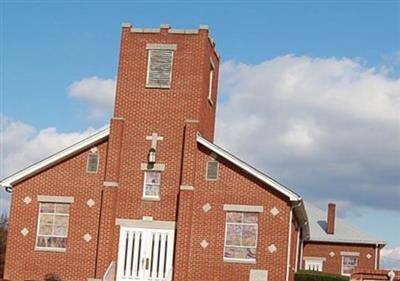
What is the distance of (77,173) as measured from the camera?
3080 cm

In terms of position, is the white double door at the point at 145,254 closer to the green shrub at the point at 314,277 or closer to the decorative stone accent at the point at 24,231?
the decorative stone accent at the point at 24,231

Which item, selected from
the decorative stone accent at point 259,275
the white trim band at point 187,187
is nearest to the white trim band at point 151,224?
the white trim band at point 187,187

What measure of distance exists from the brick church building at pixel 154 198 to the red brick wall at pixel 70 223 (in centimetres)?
4

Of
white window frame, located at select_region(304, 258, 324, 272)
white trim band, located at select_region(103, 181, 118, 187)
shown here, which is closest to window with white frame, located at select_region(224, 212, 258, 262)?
white trim band, located at select_region(103, 181, 118, 187)

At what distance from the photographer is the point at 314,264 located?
47656 mm

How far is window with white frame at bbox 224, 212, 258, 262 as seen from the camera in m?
29.3

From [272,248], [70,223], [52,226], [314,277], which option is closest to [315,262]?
[314,277]

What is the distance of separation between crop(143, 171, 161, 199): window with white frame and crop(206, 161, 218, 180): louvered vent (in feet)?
6.16

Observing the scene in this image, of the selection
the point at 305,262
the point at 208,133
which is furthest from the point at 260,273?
the point at 305,262

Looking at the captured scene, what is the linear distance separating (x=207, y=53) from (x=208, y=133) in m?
3.36

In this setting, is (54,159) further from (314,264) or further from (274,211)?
(314,264)

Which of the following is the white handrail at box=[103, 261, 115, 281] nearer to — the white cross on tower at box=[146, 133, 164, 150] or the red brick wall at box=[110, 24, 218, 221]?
the red brick wall at box=[110, 24, 218, 221]

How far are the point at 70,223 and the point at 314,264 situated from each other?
21088 mm

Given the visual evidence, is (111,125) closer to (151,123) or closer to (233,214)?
(151,123)
